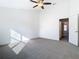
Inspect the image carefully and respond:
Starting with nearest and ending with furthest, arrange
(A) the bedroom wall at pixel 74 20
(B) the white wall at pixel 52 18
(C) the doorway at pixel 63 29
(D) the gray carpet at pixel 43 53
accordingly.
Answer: (D) the gray carpet at pixel 43 53 < (A) the bedroom wall at pixel 74 20 < (B) the white wall at pixel 52 18 < (C) the doorway at pixel 63 29

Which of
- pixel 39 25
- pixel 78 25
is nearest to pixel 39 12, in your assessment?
pixel 39 25

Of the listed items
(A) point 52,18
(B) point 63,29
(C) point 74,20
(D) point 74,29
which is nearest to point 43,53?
(D) point 74,29

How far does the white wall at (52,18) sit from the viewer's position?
7.52 meters

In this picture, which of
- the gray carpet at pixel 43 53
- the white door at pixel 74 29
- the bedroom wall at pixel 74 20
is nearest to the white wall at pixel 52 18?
the bedroom wall at pixel 74 20

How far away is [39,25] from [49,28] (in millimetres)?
1285

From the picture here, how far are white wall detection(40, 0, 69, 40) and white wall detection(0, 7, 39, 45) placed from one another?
699 mm

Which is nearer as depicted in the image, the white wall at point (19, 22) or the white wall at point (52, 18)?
the white wall at point (19, 22)

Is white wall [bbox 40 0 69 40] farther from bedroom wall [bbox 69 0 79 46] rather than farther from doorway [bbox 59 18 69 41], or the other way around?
bedroom wall [bbox 69 0 79 46]

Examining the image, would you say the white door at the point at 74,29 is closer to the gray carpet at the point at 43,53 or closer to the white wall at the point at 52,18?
the white wall at the point at 52,18

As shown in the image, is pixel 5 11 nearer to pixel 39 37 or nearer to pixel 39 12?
pixel 39 12

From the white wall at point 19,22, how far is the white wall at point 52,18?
0.70 m

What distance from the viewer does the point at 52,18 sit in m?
8.63

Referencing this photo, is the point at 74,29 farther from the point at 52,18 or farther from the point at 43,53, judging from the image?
the point at 43,53

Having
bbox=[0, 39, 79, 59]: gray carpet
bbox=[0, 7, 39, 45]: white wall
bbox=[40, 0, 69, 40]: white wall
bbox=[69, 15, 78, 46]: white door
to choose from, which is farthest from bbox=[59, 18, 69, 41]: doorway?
bbox=[0, 39, 79, 59]: gray carpet
